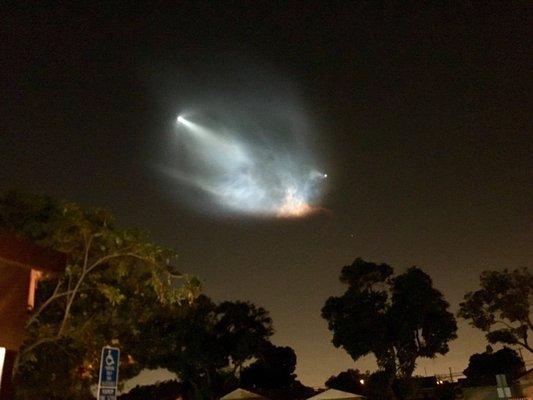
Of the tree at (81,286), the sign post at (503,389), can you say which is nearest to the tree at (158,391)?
the sign post at (503,389)

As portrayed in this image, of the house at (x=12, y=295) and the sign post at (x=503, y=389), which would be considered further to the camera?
the sign post at (x=503, y=389)

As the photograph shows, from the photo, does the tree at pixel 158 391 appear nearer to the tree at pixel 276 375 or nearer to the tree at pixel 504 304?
the tree at pixel 276 375

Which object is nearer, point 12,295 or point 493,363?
point 12,295

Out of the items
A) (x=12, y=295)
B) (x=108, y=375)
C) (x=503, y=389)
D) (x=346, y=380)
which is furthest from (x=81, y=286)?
(x=346, y=380)

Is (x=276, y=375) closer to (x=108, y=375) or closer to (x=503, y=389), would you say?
(x=503, y=389)

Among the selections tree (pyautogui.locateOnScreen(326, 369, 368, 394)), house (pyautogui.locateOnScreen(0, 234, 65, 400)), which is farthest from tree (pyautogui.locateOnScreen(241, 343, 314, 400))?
house (pyautogui.locateOnScreen(0, 234, 65, 400))

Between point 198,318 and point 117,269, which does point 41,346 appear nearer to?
point 117,269

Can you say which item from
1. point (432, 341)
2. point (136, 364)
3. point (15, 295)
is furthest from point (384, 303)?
point (15, 295)
